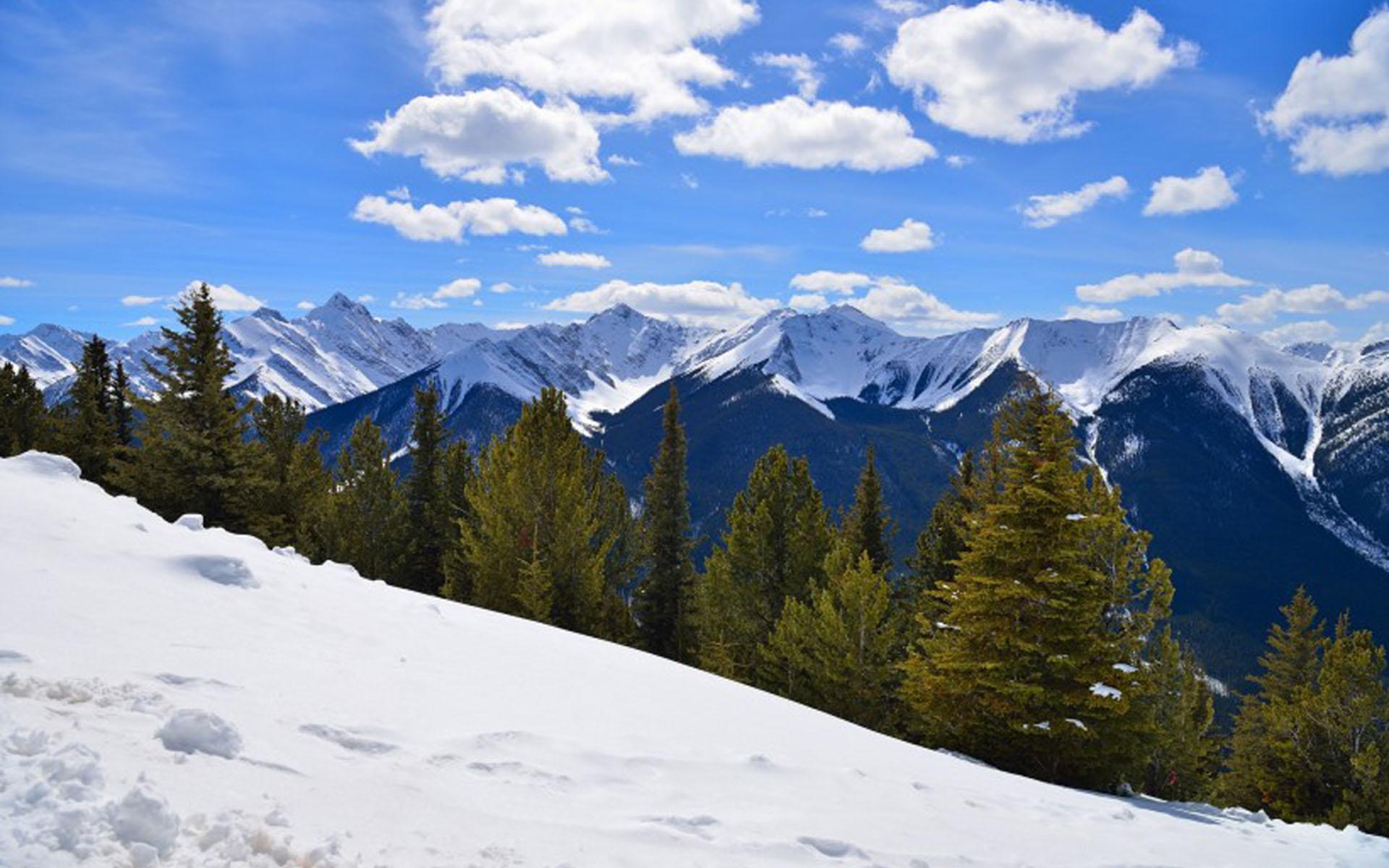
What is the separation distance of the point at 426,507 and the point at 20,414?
935 inches

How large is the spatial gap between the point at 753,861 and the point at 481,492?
20014 millimetres

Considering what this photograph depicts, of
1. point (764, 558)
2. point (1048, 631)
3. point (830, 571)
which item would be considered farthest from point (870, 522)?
point (1048, 631)

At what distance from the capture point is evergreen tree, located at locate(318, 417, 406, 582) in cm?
3166

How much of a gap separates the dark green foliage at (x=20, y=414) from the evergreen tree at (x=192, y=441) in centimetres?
1842

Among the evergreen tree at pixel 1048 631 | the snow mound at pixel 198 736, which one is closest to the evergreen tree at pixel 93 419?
the snow mound at pixel 198 736

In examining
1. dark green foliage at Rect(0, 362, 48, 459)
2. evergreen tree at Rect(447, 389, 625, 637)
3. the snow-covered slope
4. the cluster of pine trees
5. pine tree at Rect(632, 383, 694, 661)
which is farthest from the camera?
dark green foliage at Rect(0, 362, 48, 459)

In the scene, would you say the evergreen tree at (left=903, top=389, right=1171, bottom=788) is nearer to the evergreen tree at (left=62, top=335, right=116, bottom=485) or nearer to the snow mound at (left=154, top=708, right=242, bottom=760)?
the snow mound at (left=154, top=708, right=242, bottom=760)

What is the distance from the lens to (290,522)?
29.7 m

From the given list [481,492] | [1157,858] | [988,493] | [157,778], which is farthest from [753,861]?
[481,492]

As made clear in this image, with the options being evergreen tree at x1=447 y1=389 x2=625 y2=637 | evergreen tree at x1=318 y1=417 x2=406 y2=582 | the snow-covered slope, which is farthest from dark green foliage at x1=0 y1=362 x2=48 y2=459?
the snow-covered slope

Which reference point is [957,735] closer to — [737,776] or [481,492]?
[737,776]

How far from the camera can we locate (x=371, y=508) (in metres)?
32.8

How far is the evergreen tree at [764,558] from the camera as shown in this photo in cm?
2938

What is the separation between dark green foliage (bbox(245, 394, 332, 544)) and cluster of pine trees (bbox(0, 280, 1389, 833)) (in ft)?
0.49
